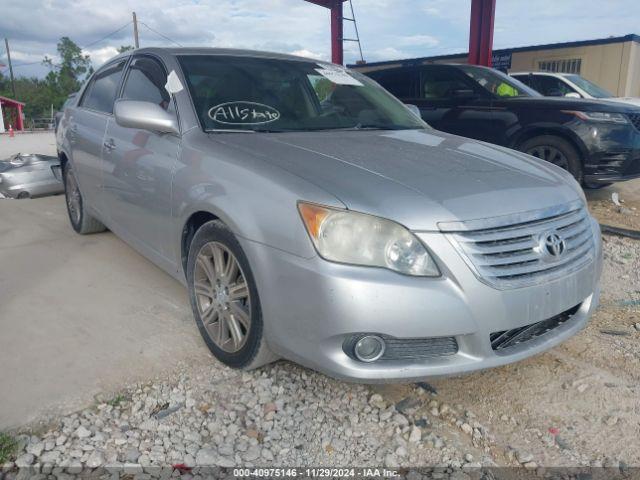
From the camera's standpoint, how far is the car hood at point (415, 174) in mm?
2141

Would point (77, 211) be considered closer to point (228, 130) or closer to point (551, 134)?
point (228, 130)

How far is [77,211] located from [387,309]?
12.6 feet

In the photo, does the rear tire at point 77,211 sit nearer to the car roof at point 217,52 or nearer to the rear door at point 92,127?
the rear door at point 92,127

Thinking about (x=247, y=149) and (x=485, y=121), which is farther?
(x=485, y=121)

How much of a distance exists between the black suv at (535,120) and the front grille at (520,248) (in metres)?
4.08

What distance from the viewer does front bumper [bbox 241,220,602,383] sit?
6.65 feet

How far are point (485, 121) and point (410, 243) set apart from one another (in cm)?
506

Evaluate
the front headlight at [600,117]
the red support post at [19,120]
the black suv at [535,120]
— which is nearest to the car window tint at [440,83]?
the black suv at [535,120]

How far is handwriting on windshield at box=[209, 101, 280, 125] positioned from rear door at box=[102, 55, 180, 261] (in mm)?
244

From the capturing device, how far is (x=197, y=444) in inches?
86.2

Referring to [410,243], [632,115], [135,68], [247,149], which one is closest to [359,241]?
[410,243]

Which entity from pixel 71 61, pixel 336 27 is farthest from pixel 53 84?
pixel 336 27

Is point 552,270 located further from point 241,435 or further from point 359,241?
point 241,435

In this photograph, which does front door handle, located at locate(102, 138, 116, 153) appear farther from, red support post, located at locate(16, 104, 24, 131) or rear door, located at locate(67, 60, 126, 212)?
red support post, located at locate(16, 104, 24, 131)
